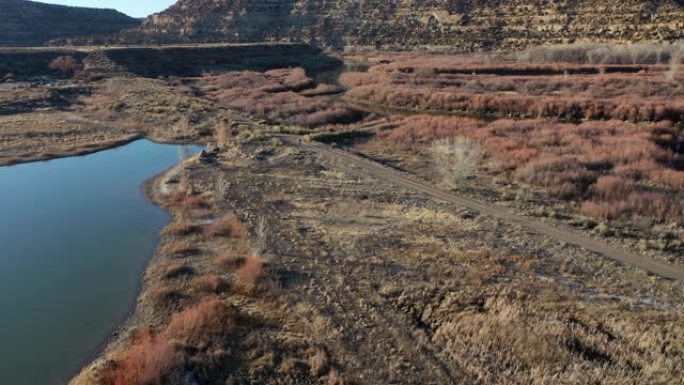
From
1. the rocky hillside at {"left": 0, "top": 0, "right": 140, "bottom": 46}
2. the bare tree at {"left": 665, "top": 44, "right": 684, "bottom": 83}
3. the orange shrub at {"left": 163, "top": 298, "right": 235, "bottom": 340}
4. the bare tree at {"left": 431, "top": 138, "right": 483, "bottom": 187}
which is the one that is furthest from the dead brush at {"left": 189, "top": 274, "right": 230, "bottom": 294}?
the rocky hillside at {"left": 0, "top": 0, "right": 140, "bottom": 46}

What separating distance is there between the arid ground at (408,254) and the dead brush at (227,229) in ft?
0.29

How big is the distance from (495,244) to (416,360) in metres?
6.96

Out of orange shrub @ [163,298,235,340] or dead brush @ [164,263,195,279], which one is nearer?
orange shrub @ [163,298,235,340]

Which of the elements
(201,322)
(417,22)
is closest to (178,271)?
(201,322)

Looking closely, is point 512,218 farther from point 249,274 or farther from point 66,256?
point 66,256

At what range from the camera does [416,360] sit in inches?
481

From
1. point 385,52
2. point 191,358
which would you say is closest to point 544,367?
point 191,358

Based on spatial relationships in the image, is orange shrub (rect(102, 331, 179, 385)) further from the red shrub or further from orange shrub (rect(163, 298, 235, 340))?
the red shrub

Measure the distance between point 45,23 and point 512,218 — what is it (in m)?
129

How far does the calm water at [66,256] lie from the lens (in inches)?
538

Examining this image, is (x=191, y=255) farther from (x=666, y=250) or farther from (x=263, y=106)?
(x=263, y=106)

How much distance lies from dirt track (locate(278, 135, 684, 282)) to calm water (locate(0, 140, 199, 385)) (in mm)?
9999

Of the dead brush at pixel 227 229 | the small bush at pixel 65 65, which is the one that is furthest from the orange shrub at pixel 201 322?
the small bush at pixel 65 65

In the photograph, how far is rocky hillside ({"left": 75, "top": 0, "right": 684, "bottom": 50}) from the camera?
8269 centimetres
